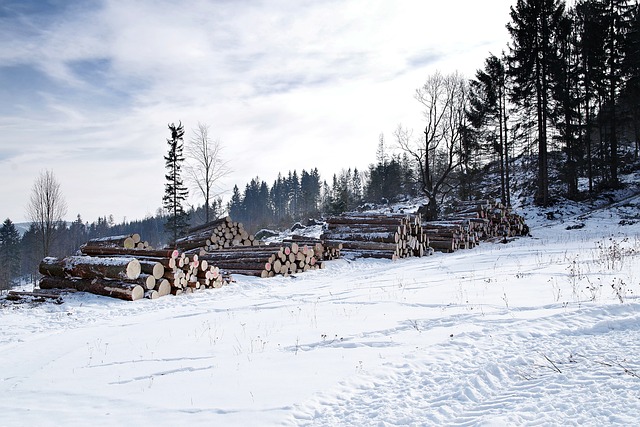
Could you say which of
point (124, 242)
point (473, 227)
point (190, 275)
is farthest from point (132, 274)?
point (473, 227)

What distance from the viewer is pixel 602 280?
7.39 metres

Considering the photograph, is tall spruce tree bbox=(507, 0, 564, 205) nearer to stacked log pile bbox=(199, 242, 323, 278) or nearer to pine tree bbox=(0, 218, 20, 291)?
stacked log pile bbox=(199, 242, 323, 278)

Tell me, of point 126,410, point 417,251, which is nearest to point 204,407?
point 126,410

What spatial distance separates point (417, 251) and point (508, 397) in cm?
1592

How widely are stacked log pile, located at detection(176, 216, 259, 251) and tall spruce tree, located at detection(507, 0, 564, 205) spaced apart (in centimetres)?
1919

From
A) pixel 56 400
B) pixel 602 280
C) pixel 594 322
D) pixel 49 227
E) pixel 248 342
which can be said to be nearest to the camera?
pixel 56 400

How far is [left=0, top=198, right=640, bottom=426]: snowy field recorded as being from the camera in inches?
140

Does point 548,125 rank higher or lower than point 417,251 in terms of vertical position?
higher

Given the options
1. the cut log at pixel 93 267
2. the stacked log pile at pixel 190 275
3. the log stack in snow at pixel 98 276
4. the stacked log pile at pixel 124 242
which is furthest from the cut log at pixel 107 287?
the stacked log pile at pixel 124 242

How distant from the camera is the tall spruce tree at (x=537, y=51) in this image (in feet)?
86.2

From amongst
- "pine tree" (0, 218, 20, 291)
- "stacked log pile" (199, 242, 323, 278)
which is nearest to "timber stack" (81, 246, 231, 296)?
"stacked log pile" (199, 242, 323, 278)

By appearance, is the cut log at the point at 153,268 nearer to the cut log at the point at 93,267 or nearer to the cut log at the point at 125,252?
the cut log at the point at 93,267

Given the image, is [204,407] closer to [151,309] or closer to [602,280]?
[151,309]

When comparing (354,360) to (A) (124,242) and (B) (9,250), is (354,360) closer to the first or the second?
(A) (124,242)
